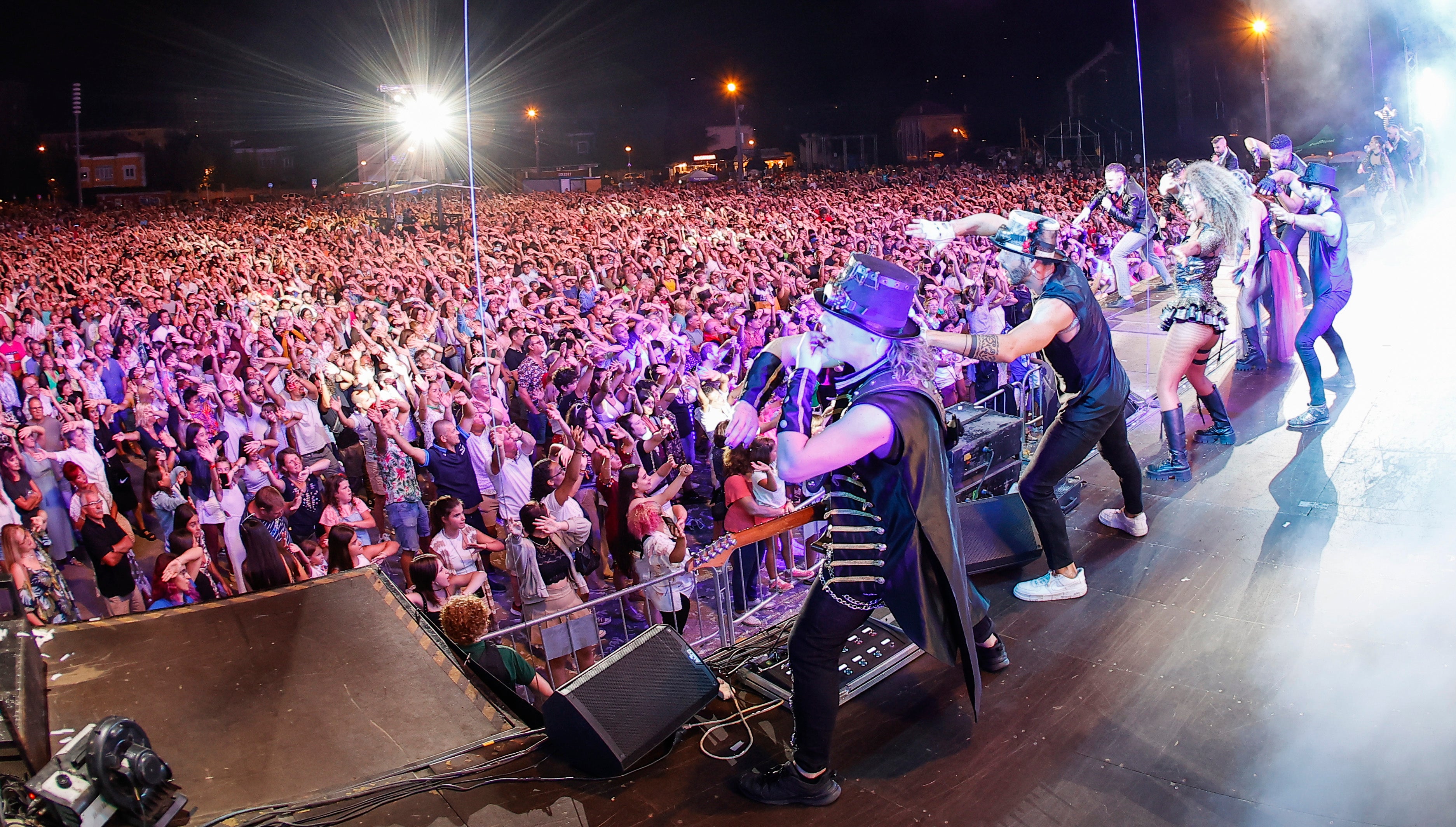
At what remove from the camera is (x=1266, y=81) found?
1744cm

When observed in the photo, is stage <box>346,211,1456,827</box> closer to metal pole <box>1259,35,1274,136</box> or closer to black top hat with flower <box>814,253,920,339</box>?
black top hat with flower <box>814,253,920,339</box>

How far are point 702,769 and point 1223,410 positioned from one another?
3.90m

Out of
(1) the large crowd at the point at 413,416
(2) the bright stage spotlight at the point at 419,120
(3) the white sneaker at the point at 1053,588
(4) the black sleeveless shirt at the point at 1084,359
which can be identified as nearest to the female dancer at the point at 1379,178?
(1) the large crowd at the point at 413,416

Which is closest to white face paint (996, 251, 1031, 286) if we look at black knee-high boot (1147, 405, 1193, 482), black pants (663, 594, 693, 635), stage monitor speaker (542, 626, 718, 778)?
black knee-high boot (1147, 405, 1193, 482)

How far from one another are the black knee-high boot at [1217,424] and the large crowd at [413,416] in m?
1.51

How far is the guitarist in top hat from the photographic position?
252 cm

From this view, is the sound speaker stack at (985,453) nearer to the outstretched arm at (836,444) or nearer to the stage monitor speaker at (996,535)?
the stage monitor speaker at (996,535)

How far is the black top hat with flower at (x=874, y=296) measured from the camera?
2490 mm

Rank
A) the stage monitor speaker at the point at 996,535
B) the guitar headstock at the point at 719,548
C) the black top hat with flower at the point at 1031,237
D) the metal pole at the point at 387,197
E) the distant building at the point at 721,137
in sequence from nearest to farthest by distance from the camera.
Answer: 1. the guitar headstock at the point at 719,548
2. the black top hat with flower at the point at 1031,237
3. the stage monitor speaker at the point at 996,535
4. the metal pole at the point at 387,197
5. the distant building at the point at 721,137

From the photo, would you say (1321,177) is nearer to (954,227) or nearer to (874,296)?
(954,227)

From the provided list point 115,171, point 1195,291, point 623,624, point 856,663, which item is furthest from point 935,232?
point 115,171

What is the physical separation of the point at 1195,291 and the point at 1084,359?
5.03 ft

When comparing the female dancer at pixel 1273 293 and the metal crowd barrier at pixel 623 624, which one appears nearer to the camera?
the metal crowd barrier at pixel 623 624

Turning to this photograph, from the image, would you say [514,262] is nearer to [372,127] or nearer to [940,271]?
[940,271]
